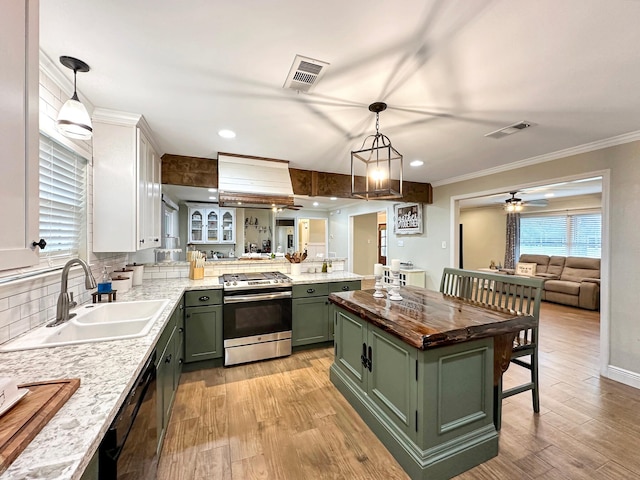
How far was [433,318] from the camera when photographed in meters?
1.75

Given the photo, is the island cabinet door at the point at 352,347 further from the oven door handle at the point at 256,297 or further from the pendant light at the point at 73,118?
the pendant light at the point at 73,118

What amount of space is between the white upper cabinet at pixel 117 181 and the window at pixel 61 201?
115 millimetres

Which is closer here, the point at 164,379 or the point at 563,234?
the point at 164,379

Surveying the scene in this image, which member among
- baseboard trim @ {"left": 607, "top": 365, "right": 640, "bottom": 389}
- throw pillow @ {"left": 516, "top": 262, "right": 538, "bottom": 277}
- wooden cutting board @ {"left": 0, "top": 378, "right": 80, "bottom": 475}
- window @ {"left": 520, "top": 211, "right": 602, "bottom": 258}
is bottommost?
baseboard trim @ {"left": 607, "top": 365, "right": 640, "bottom": 389}

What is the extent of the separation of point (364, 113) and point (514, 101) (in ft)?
3.66

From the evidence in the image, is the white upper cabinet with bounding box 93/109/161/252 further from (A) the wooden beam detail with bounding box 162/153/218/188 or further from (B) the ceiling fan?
(B) the ceiling fan

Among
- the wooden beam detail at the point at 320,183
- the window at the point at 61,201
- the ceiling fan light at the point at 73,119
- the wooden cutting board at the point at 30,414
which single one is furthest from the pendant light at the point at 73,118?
the wooden beam detail at the point at 320,183

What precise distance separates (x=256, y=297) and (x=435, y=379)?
1962 mm

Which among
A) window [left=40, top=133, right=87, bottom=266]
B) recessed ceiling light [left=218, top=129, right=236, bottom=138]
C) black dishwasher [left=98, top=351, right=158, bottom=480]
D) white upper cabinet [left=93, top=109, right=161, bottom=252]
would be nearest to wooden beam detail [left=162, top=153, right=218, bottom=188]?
recessed ceiling light [left=218, top=129, right=236, bottom=138]

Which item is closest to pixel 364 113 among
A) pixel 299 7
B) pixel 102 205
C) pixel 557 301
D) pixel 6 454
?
pixel 299 7

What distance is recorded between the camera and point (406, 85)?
71.4 inches

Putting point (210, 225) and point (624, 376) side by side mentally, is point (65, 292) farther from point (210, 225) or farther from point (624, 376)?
point (624, 376)

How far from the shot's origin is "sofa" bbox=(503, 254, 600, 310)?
5214 millimetres

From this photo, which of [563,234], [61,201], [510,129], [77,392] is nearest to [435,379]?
[77,392]
